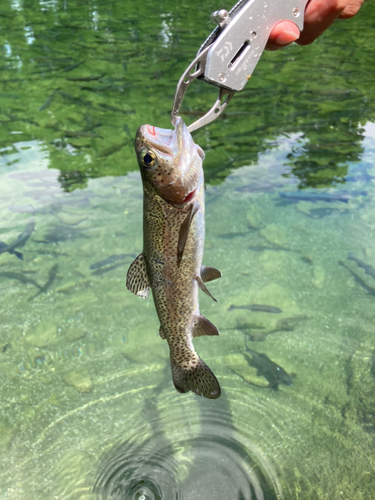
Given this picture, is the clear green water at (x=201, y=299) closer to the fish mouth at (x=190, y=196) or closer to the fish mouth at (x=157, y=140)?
the fish mouth at (x=190, y=196)

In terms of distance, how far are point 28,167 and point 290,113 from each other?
4.91 metres

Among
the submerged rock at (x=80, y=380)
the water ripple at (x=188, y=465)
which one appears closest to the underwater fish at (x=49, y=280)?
the submerged rock at (x=80, y=380)

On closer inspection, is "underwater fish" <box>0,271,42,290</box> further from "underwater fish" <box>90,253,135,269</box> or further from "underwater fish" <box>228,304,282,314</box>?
"underwater fish" <box>228,304,282,314</box>

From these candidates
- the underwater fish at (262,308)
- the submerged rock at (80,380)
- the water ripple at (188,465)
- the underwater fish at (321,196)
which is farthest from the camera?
the underwater fish at (321,196)

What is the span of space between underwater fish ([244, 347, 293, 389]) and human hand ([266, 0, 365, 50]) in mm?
2915

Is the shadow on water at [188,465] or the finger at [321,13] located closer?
the finger at [321,13]

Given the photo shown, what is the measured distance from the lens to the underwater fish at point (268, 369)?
4511mm

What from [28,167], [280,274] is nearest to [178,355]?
[280,274]

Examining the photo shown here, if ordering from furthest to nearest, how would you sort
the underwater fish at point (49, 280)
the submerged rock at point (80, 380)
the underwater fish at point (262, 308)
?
the underwater fish at point (49, 280), the underwater fish at point (262, 308), the submerged rock at point (80, 380)

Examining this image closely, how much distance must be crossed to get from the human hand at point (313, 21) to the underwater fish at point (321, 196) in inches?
156

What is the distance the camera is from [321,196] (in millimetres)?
6977

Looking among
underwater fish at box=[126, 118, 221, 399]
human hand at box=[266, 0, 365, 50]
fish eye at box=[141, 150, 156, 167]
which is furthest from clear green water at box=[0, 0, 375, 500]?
human hand at box=[266, 0, 365, 50]

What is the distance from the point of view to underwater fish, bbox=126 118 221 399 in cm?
233

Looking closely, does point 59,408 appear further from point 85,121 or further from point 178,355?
point 85,121
